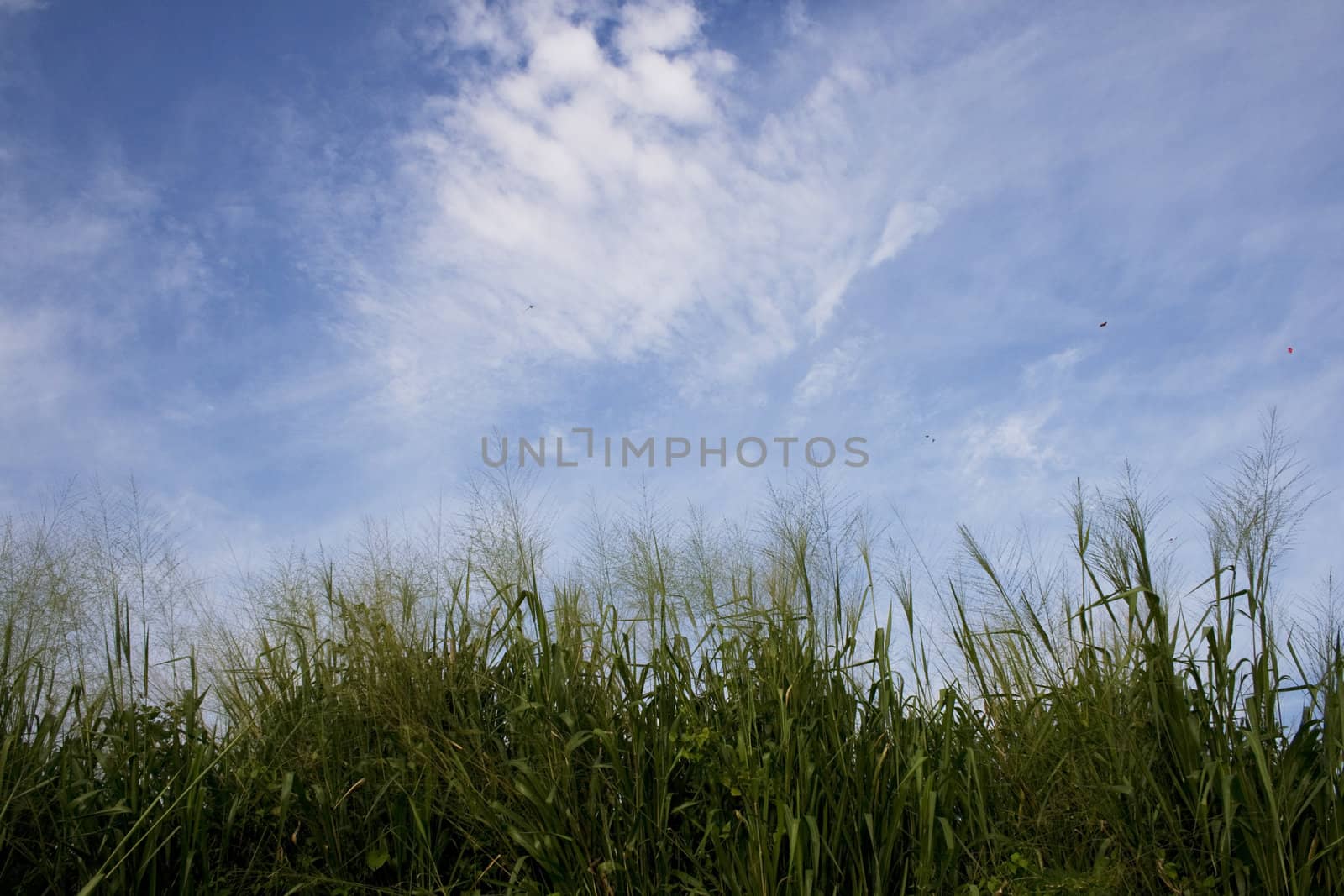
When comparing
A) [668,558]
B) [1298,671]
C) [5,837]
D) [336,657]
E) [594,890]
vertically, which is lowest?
[594,890]

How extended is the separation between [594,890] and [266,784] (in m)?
1.07

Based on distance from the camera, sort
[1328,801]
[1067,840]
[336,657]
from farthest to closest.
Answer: [336,657]
[1067,840]
[1328,801]

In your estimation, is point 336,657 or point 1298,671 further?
point 336,657

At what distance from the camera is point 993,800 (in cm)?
298

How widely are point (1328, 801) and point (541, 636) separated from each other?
2272mm

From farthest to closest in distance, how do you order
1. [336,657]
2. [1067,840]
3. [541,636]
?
1. [336,657]
2. [541,636]
3. [1067,840]

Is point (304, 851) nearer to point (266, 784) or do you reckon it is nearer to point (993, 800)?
point (266, 784)

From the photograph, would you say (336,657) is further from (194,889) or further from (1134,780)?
(1134,780)

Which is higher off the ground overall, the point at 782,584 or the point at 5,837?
the point at 782,584

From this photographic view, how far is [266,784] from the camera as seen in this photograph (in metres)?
2.96

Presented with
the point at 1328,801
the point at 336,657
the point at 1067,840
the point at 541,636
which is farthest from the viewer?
the point at 336,657

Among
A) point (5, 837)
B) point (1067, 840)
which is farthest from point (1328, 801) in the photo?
point (5, 837)

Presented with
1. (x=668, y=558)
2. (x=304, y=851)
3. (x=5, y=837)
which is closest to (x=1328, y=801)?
(x=668, y=558)

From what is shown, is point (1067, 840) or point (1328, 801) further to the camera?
point (1067, 840)
